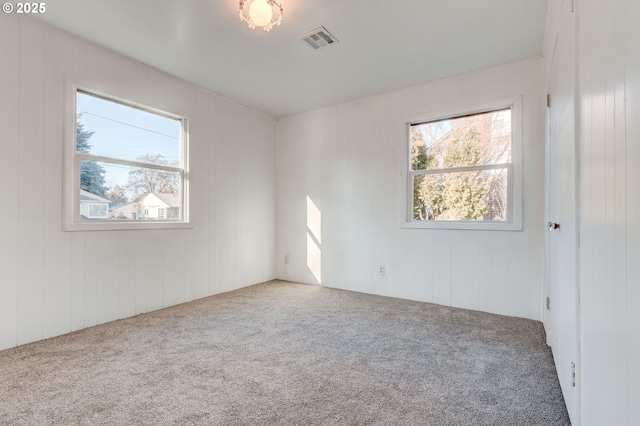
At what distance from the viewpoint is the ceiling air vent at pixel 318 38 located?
2.56 meters

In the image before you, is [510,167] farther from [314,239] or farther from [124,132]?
[124,132]

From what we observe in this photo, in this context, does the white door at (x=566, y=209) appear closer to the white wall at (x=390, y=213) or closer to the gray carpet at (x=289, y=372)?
the gray carpet at (x=289, y=372)

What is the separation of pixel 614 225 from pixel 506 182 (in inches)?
96.4

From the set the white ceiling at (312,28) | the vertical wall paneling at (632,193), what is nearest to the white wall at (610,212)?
the vertical wall paneling at (632,193)

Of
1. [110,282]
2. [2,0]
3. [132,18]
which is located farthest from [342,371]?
[2,0]

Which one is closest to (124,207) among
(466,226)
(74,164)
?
(74,164)

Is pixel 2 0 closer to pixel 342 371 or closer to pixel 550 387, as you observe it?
pixel 342 371

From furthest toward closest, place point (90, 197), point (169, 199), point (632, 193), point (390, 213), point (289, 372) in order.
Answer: point (390, 213) < point (169, 199) < point (90, 197) < point (289, 372) < point (632, 193)

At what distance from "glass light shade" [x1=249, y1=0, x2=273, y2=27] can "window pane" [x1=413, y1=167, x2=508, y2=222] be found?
2343mm

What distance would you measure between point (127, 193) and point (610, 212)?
348 centimetres

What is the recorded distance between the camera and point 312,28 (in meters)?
2.51

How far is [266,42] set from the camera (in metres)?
2.72

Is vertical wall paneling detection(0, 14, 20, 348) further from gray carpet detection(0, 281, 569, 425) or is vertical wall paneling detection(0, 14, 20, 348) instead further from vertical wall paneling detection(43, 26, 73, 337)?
gray carpet detection(0, 281, 569, 425)

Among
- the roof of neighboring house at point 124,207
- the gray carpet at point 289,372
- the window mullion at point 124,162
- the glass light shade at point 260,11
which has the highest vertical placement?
the glass light shade at point 260,11
